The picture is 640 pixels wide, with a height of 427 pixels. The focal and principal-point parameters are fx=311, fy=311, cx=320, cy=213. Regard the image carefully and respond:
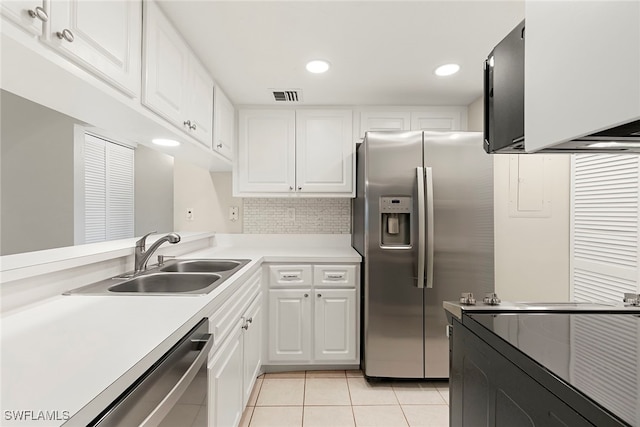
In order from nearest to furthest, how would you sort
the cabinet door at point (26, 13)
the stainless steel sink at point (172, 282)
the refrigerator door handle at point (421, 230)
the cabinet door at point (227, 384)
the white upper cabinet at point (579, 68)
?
the white upper cabinet at point (579, 68) → the cabinet door at point (26, 13) → the cabinet door at point (227, 384) → the stainless steel sink at point (172, 282) → the refrigerator door handle at point (421, 230)

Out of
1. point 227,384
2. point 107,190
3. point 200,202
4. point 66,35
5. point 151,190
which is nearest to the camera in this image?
point 66,35

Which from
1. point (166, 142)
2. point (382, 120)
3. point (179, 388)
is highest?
point (382, 120)

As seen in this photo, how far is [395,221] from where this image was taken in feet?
7.59

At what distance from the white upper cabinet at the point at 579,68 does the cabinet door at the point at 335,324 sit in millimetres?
2000

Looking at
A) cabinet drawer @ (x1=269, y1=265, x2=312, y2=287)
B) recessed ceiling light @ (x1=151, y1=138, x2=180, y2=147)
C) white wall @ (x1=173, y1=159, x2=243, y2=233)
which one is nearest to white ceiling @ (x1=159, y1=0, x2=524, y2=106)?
recessed ceiling light @ (x1=151, y1=138, x2=180, y2=147)

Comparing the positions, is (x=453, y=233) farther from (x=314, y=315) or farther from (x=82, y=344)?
(x=82, y=344)

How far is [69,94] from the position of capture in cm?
111

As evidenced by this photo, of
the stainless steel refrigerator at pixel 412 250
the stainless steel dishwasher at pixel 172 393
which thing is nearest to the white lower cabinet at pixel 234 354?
the stainless steel dishwasher at pixel 172 393

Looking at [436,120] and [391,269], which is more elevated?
[436,120]

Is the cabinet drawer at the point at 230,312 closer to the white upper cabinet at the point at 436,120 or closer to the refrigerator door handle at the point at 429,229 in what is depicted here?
the refrigerator door handle at the point at 429,229

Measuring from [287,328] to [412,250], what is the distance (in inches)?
44.8

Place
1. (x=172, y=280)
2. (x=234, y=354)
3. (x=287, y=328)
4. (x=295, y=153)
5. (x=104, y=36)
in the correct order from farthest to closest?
1. (x=295, y=153)
2. (x=287, y=328)
3. (x=172, y=280)
4. (x=234, y=354)
5. (x=104, y=36)

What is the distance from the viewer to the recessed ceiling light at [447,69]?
2.10m

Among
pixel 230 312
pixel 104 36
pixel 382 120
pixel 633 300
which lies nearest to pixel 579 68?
pixel 633 300
